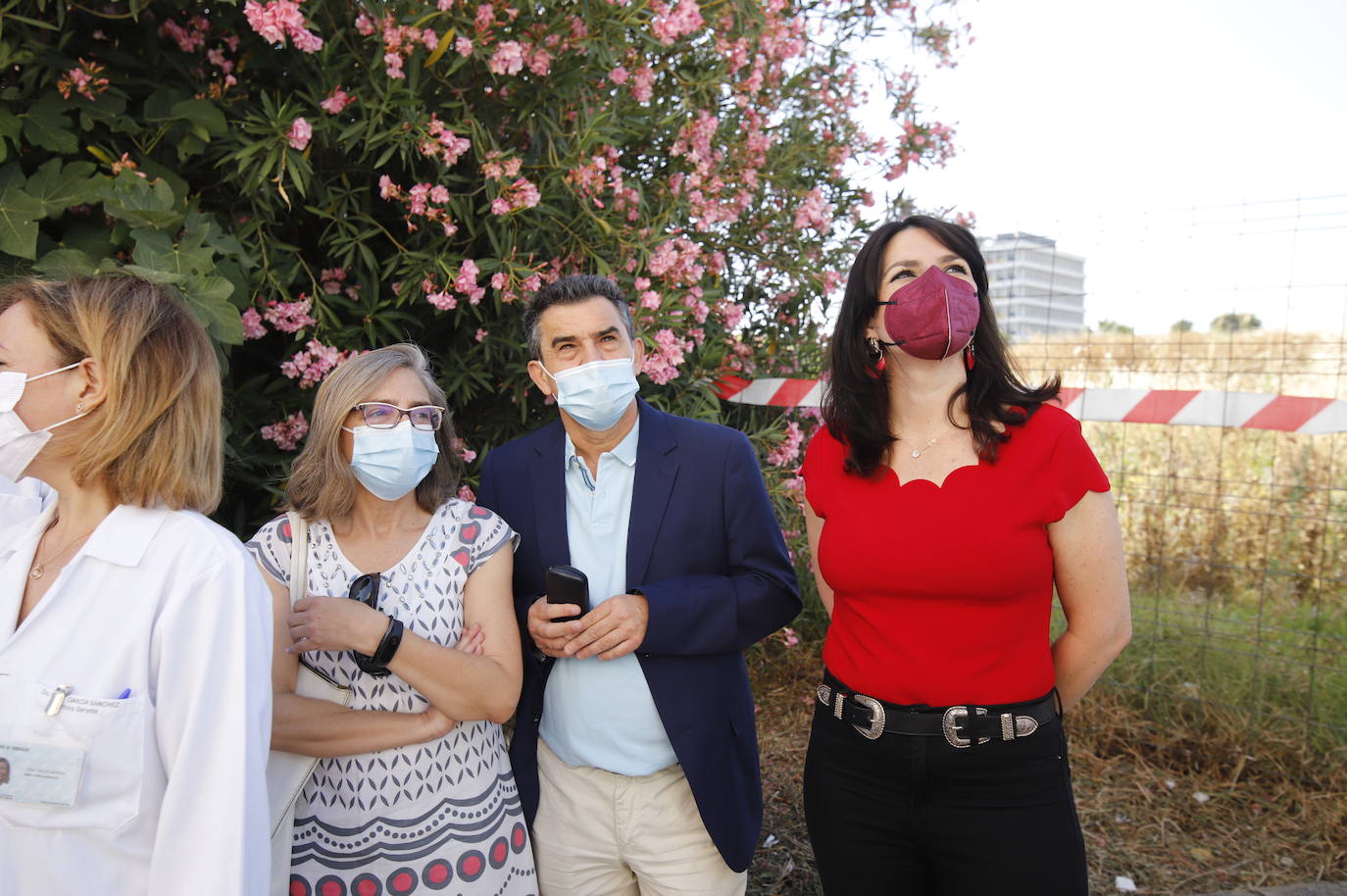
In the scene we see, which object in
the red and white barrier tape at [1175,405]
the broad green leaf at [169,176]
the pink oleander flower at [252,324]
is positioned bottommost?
the red and white barrier tape at [1175,405]

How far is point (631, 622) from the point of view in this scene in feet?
6.64

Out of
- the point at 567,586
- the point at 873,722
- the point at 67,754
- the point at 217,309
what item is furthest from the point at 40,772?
the point at 873,722

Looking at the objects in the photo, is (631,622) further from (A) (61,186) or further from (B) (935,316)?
(A) (61,186)

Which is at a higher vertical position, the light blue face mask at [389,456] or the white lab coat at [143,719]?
the light blue face mask at [389,456]

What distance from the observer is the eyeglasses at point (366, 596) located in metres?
1.84

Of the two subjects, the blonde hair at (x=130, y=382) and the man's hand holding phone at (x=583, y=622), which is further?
the man's hand holding phone at (x=583, y=622)

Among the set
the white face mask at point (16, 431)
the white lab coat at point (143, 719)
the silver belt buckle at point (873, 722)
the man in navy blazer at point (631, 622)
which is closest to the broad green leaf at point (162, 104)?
the man in navy blazer at point (631, 622)

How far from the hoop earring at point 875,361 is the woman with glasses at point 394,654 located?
3.26 ft

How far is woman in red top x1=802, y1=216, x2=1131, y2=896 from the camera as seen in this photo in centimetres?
190

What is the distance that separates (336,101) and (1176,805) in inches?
180

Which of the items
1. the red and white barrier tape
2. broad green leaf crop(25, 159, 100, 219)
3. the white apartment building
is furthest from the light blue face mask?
the white apartment building

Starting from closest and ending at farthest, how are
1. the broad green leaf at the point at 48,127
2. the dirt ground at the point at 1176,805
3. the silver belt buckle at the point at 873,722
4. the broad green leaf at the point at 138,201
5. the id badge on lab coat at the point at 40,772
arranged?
the id badge on lab coat at the point at 40,772 → the silver belt buckle at the point at 873,722 → the broad green leaf at the point at 138,201 → the broad green leaf at the point at 48,127 → the dirt ground at the point at 1176,805

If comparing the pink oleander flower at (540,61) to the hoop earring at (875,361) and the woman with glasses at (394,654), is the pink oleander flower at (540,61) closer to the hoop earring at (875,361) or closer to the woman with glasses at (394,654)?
the woman with glasses at (394,654)

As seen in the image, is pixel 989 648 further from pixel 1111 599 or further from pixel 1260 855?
pixel 1260 855
